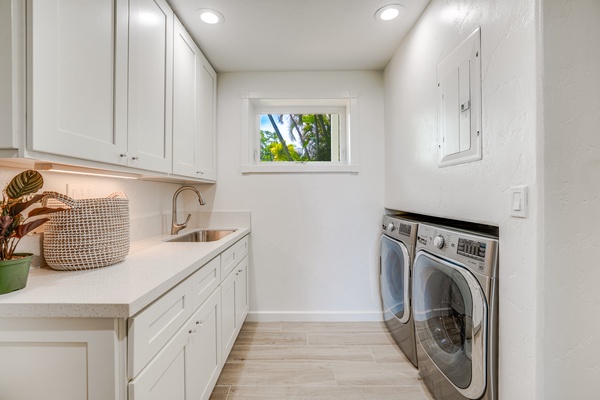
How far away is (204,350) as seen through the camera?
138 cm

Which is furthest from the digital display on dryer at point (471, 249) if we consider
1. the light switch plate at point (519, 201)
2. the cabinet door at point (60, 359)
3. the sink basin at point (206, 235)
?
the sink basin at point (206, 235)

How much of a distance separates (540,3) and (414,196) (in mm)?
1152

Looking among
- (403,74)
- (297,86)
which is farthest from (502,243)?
(297,86)

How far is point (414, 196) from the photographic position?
1.86 m

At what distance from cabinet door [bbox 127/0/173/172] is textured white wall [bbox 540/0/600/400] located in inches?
63.3

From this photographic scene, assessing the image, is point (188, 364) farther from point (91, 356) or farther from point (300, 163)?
point (300, 163)

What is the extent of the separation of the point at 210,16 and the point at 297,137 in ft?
4.08

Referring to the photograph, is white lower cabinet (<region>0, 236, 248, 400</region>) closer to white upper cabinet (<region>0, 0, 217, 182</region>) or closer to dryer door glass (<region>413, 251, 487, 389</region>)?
white upper cabinet (<region>0, 0, 217, 182</region>)

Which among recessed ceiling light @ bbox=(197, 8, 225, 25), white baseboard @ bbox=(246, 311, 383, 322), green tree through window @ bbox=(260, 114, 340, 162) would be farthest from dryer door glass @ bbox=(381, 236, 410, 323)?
recessed ceiling light @ bbox=(197, 8, 225, 25)

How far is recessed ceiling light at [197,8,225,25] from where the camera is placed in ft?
5.58

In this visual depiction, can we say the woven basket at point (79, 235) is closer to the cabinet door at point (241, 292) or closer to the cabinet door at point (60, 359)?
the cabinet door at point (60, 359)

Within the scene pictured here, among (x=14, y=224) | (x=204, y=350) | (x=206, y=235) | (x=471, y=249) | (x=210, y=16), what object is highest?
(x=210, y=16)

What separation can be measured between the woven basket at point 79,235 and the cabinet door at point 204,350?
0.48 meters

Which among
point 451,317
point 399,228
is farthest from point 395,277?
point 451,317
